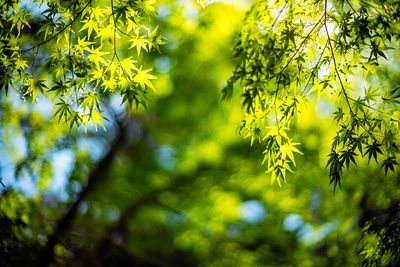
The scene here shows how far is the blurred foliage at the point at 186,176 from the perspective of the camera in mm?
6164

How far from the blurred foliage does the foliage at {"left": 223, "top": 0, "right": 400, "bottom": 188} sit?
10.3ft

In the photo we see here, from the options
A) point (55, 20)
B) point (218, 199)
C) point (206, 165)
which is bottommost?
point (55, 20)

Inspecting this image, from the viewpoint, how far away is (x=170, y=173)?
7.42m

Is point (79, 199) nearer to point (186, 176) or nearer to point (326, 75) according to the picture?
point (186, 176)

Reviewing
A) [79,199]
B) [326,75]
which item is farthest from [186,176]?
[326,75]

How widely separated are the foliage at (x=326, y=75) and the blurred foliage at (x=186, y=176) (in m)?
3.14

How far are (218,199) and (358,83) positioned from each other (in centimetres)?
295

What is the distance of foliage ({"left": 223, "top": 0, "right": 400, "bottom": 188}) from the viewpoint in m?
2.48

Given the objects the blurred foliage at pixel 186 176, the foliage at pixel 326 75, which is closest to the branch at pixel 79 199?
the blurred foliage at pixel 186 176

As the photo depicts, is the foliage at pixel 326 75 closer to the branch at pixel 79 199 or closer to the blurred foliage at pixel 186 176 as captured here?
the blurred foliage at pixel 186 176

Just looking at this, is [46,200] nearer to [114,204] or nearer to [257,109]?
[114,204]

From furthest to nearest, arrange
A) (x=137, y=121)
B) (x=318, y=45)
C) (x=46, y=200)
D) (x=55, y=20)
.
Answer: (x=137, y=121), (x=46, y=200), (x=318, y=45), (x=55, y=20)

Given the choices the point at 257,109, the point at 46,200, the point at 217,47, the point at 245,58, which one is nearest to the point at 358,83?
the point at 217,47

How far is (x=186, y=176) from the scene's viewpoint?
24.1 feet
